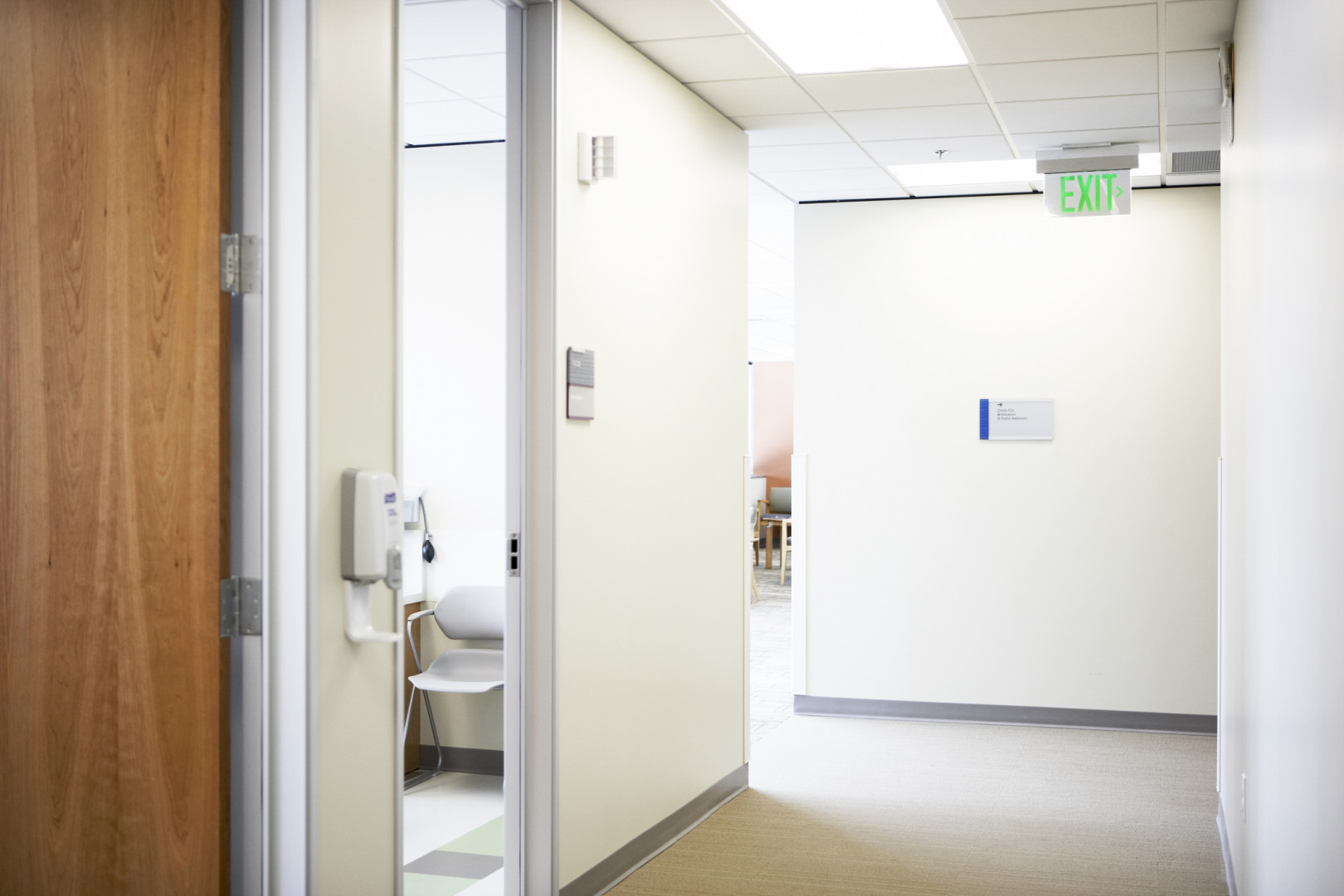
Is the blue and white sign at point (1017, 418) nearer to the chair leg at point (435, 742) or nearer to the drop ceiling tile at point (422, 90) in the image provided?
the chair leg at point (435, 742)

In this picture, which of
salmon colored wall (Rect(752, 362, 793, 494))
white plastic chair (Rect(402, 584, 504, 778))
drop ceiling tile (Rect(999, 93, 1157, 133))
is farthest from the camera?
salmon colored wall (Rect(752, 362, 793, 494))

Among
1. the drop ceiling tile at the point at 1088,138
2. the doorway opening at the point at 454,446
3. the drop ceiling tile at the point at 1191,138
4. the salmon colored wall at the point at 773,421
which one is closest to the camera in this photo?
the doorway opening at the point at 454,446

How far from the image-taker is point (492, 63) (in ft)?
14.6

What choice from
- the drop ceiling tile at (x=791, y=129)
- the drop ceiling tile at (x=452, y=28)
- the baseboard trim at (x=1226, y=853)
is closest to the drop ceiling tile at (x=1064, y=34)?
the drop ceiling tile at (x=791, y=129)

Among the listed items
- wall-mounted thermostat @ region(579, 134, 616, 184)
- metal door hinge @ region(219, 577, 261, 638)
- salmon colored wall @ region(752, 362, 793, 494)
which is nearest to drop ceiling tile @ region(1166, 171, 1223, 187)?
wall-mounted thermostat @ region(579, 134, 616, 184)

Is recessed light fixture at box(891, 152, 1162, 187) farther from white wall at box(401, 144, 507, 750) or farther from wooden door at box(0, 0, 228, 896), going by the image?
wooden door at box(0, 0, 228, 896)

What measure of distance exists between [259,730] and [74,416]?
2.49ft

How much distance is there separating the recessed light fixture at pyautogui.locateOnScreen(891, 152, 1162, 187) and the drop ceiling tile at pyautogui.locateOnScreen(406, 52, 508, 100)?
2364mm

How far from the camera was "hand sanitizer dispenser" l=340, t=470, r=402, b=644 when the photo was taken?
267 centimetres

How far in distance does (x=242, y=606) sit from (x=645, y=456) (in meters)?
2.05

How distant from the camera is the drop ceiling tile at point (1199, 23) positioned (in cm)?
389

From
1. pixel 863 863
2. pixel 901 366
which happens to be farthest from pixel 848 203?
pixel 863 863

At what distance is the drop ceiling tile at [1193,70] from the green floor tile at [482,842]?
374 cm

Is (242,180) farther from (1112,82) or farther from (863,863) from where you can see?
(1112,82)
